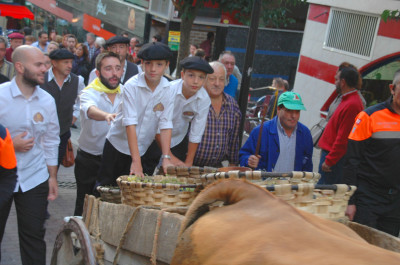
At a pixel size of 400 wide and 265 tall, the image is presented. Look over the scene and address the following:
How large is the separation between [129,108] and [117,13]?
17.1m

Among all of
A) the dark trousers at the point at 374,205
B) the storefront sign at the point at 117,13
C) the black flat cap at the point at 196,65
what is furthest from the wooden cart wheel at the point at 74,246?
the storefront sign at the point at 117,13

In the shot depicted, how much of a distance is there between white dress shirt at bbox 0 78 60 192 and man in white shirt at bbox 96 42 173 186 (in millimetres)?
605

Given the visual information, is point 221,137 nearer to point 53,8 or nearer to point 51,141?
point 51,141

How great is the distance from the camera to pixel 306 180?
3.72 metres

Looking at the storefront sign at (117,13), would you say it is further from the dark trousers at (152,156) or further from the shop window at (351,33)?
the dark trousers at (152,156)

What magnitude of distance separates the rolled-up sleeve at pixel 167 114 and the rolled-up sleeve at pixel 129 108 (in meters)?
0.27

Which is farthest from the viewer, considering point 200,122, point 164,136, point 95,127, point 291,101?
point 95,127

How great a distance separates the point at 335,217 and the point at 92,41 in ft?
46.7

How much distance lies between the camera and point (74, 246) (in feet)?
14.0

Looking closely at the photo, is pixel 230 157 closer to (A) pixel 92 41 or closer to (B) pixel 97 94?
(B) pixel 97 94

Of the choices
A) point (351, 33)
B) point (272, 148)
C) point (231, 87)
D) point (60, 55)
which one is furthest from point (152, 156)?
point (351, 33)

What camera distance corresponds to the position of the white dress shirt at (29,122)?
4.76 meters

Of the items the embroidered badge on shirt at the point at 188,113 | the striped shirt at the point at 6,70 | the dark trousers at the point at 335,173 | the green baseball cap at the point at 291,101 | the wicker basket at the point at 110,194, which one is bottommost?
the dark trousers at the point at 335,173

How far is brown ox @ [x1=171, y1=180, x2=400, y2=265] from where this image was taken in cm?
202
